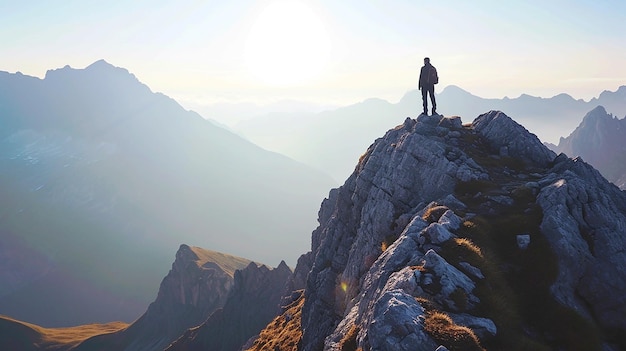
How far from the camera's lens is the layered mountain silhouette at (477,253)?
23.0 m

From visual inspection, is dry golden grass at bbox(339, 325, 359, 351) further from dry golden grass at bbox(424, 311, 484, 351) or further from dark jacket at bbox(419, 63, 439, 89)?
dark jacket at bbox(419, 63, 439, 89)

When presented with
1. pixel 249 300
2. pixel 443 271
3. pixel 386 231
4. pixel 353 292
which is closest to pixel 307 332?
pixel 353 292

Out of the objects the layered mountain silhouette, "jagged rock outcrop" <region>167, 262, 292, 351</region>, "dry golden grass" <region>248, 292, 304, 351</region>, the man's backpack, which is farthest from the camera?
"jagged rock outcrop" <region>167, 262, 292, 351</region>

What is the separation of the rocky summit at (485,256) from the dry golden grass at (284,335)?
7.76m

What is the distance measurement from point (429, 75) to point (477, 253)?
31.2m

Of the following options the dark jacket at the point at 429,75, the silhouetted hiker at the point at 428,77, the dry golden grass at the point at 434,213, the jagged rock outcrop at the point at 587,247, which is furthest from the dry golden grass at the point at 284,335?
the dark jacket at the point at 429,75

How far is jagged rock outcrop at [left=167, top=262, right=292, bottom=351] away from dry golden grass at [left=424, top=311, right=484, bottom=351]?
16139 cm

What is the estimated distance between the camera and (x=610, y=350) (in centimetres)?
2405

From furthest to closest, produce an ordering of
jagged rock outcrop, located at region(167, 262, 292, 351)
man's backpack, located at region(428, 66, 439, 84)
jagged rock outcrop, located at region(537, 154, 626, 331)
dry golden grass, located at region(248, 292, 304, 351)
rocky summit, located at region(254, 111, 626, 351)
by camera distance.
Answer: jagged rock outcrop, located at region(167, 262, 292, 351)
dry golden grass, located at region(248, 292, 304, 351)
man's backpack, located at region(428, 66, 439, 84)
jagged rock outcrop, located at region(537, 154, 626, 331)
rocky summit, located at region(254, 111, 626, 351)

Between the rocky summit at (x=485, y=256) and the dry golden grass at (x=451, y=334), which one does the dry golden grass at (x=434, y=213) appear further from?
the dry golden grass at (x=451, y=334)

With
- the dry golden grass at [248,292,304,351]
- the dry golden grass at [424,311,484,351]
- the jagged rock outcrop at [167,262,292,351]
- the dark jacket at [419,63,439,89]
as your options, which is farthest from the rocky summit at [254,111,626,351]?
the jagged rock outcrop at [167,262,292,351]

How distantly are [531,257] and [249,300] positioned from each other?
584ft

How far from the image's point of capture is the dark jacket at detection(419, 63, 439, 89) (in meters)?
52.6

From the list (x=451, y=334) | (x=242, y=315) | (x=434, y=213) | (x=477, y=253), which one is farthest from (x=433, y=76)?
(x=242, y=315)
